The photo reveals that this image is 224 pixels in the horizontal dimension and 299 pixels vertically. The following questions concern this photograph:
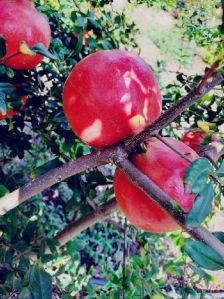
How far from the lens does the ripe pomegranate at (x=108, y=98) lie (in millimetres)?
766

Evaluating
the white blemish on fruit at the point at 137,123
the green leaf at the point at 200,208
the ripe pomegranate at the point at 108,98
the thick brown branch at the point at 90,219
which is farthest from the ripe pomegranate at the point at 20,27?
the green leaf at the point at 200,208

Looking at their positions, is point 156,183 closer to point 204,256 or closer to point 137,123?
point 137,123

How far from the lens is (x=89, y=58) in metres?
0.81

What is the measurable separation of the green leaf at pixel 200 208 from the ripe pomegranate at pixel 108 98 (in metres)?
0.25

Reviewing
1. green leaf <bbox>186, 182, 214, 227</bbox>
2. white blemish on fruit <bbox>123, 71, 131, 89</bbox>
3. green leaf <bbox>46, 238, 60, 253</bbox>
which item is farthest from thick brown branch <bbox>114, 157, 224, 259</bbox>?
green leaf <bbox>46, 238, 60, 253</bbox>

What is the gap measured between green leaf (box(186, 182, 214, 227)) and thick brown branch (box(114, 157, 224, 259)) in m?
0.01

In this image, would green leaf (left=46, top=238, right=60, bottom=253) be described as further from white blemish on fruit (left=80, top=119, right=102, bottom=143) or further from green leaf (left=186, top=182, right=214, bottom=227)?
green leaf (left=186, top=182, right=214, bottom=227)

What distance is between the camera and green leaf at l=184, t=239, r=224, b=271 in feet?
1.65

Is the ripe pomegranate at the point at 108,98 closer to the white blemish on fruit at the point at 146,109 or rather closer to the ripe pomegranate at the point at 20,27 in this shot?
the white blemish on fruit at the point at 146,109

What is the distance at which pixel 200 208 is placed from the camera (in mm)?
547

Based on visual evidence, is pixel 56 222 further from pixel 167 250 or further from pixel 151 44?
pixel 151 44

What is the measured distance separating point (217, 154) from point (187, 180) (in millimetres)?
339

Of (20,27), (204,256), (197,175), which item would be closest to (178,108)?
A: (197,175)

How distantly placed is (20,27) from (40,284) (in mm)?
563
